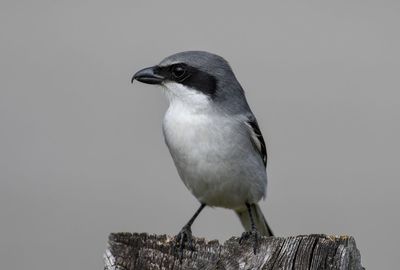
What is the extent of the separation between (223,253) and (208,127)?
67.3 inches

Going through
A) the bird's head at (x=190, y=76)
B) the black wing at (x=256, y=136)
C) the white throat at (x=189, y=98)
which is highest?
the bird's head at (x=190, y=76)

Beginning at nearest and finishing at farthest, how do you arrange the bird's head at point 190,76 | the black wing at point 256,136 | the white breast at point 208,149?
the white breast at point 208,149 < the bird's head at point 190,76 < the black wing at point 256,136

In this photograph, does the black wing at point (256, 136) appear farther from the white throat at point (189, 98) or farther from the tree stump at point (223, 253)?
the tree stump at point (223, 253)

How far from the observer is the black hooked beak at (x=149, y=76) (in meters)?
4.68

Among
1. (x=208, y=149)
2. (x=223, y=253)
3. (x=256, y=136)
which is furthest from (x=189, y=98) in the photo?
(x=223, y=253)

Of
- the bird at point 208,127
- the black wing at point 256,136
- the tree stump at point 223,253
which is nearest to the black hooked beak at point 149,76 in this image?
the bird at point 208,127

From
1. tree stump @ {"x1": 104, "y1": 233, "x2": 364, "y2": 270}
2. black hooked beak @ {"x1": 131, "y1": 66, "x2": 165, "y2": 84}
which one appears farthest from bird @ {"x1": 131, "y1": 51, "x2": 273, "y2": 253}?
tree stump @ {"x1": 104, "y1": 233, "x2": 364, "y2": 270}

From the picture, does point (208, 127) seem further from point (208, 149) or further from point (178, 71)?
point (178, 71)

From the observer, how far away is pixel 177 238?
3.03 metres

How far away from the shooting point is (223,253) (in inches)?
115

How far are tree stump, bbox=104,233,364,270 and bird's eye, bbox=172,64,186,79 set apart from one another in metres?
1.88

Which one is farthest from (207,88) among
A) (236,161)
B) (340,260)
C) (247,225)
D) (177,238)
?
(340,260)

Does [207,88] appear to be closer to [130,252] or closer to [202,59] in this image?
[202,59]

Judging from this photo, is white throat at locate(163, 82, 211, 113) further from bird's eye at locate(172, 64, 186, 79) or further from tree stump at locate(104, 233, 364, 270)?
tree stump at locate(104, 233, 364, 270)
